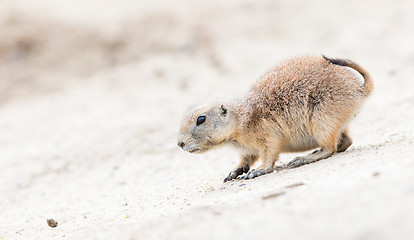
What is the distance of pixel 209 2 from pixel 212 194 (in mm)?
10336

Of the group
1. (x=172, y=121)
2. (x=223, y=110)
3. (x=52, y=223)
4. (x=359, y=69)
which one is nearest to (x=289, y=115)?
(x=223, y=110)

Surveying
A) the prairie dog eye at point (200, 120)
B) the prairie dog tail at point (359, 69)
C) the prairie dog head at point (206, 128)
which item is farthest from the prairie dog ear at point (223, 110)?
the prairie dog tail at point (359, 69)

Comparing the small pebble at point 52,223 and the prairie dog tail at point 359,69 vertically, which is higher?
the prairie dog tail at point 359,69

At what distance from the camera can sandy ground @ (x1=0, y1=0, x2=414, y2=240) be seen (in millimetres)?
3584

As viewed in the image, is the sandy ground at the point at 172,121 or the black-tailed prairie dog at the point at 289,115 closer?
the sandy ground at the point at 172,121

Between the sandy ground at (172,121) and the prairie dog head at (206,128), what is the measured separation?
52 cm

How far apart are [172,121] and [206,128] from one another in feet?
13.7

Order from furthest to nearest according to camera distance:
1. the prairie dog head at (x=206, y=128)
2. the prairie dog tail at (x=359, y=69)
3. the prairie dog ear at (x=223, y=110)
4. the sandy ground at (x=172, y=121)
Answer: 1. the prairie dog ear at (x=223, y=110)
2. the prairie dog head at (x=206, y=128)
3. the prairie dog tail at (x=359, y=69)
4. the sandy ground at (x=172, y=121)

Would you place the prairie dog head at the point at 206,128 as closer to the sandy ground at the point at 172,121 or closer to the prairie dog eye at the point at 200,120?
the prairie dog eye at the point at 200,120

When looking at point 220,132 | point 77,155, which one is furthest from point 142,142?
point 220,132

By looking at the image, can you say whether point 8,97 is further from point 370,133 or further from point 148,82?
point 370,133

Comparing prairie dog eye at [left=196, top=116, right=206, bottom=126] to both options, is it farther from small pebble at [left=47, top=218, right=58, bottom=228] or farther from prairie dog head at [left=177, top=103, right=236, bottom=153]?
small pebble at [left=47, top=218, right=58, bottom=228]

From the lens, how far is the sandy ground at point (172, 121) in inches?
141

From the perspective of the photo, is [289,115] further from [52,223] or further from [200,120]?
[52,223]
